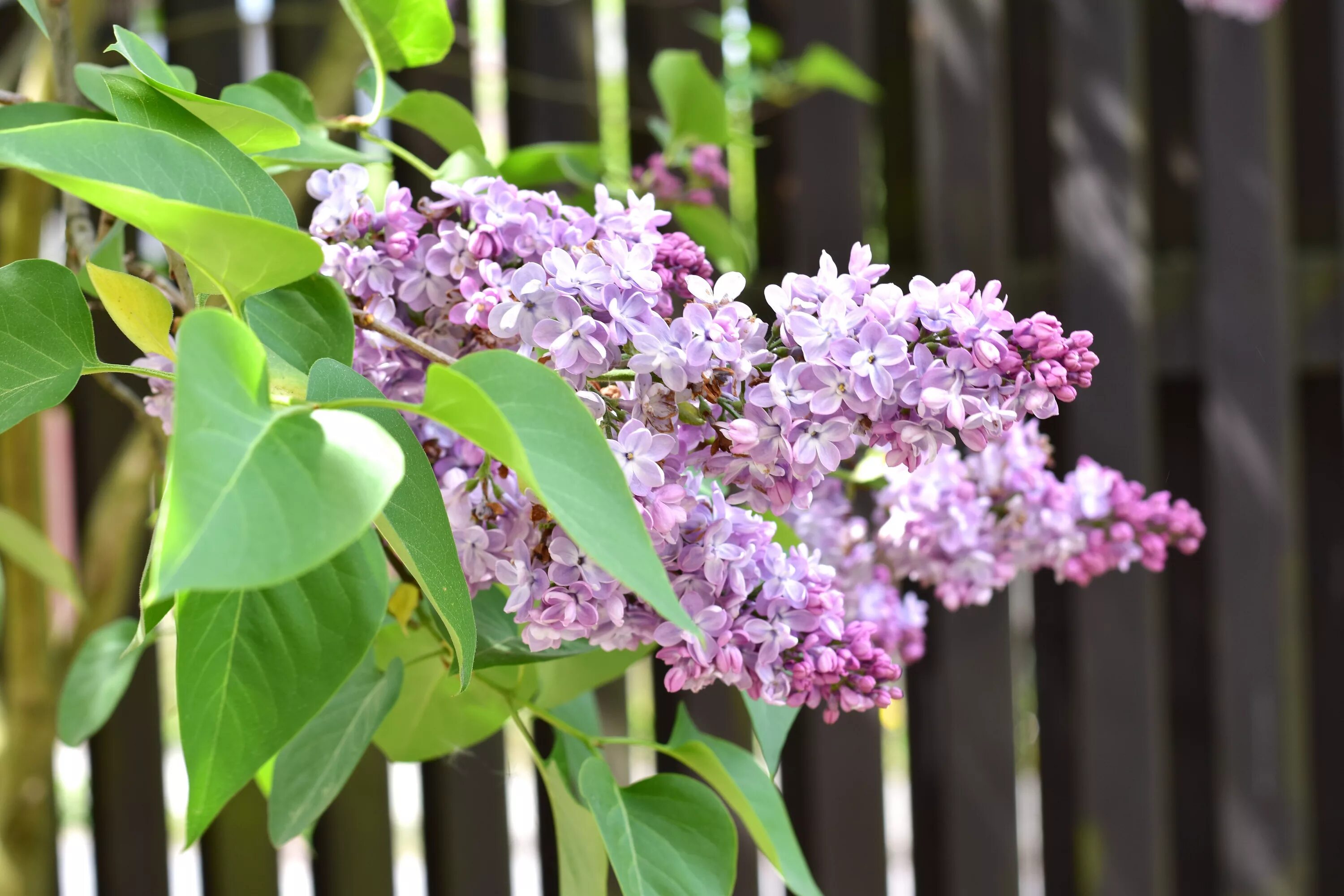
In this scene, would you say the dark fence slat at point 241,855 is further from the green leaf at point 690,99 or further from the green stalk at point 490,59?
the green leaf at point 690,99

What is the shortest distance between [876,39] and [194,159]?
1.15 meters

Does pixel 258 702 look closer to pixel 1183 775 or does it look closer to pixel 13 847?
pixel 13 847

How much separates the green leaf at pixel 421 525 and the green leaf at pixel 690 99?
0.46 metres

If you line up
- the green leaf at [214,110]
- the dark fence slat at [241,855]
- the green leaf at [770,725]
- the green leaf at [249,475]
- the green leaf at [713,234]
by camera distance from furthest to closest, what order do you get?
the dark fence slat at [241,855] → the green leaf at [713,234] → the green leaf at [770,725] → the green leaf at [214,110] → the green leaf at [249,475]

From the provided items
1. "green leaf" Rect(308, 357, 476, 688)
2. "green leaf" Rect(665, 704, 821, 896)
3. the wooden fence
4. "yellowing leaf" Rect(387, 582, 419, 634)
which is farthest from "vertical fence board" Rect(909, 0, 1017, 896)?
"green leaf" Rect(308, 357, 476, 688)

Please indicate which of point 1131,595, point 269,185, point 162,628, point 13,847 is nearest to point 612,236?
point 269,185

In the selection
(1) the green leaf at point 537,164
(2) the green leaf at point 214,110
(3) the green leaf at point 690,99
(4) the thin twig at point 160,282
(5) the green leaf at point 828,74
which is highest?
(5) the green leaf at point 828,74

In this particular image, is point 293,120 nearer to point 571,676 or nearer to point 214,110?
point 214,110

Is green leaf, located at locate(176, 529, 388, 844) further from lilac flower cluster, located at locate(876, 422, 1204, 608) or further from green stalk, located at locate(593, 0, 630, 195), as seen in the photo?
green stalk, located at locate(593, 0, 630, 195)

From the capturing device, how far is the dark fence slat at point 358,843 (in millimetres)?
1146

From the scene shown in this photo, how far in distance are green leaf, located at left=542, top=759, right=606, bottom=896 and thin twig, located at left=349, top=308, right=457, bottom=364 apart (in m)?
0.15

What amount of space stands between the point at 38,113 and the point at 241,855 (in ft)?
3.24

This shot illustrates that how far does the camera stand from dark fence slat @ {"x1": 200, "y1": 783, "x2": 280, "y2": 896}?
1.14 metres

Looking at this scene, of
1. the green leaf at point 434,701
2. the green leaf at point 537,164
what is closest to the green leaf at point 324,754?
the green leaf at point 434,701
